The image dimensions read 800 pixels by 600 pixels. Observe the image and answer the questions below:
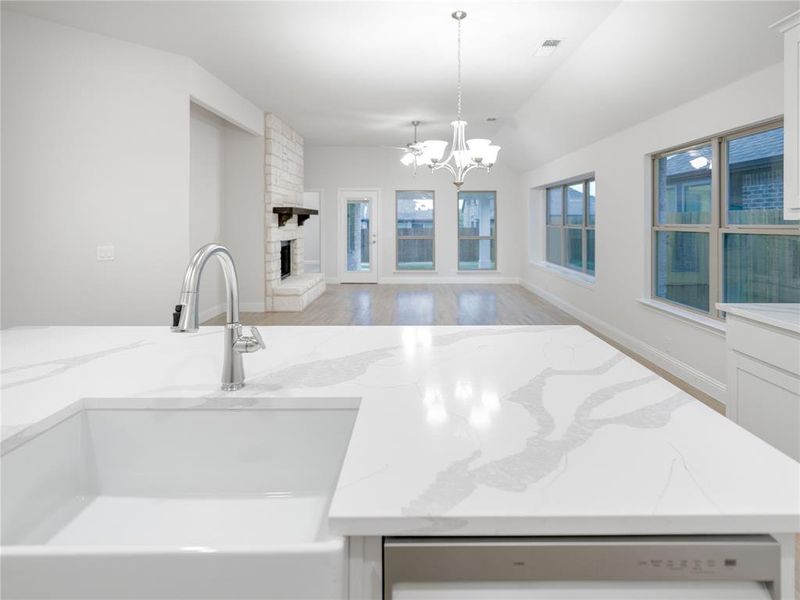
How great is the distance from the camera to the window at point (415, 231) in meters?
11.9

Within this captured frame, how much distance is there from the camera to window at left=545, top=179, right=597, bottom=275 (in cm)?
793

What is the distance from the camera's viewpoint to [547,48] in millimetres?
4977

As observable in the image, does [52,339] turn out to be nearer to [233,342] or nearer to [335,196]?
[233,342]

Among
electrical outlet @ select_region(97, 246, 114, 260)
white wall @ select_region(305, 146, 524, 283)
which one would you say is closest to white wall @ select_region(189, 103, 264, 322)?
electrical outlet @ select_region(97, 246, 114, 260)

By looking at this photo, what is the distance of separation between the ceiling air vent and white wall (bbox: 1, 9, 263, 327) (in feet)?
9.88

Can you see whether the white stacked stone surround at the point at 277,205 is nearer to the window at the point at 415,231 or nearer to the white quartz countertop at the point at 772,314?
the window at the point at 415,231

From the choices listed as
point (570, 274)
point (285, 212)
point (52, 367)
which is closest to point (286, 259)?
point (285, 212)

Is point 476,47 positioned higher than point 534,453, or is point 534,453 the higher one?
point 476,47

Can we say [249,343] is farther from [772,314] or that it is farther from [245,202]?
[245,202]

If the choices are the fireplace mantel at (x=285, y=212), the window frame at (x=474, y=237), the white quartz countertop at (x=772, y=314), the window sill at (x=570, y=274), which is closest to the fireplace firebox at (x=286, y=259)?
the fireplace mantel at (x=285, y=212)

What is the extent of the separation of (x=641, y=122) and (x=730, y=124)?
1.51m

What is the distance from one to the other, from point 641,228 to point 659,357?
4.01ft

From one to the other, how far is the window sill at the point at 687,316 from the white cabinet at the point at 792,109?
1.74m

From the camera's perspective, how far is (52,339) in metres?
1.86
